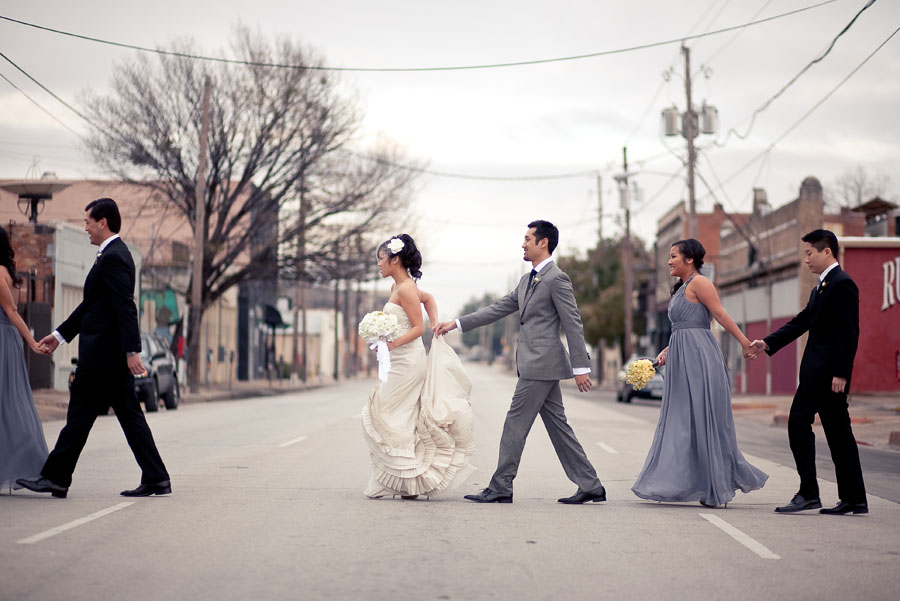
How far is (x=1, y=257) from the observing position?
29.6ft

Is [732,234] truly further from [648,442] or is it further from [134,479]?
[134,479]

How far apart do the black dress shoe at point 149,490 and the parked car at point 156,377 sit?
52.0 feet

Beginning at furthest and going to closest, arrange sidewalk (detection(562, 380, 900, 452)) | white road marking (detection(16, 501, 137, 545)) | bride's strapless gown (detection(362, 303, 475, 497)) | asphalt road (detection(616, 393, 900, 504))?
1. sidewalk (detection(562, 380, 900, 452))
2. asphalt road (detection(616, 393, 900, 504))
3. bride's strapless gown (detection(362, 303, 475, 497))
4. white road marking (detection(16, 501, 137, 545))

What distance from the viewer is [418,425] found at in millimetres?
9039

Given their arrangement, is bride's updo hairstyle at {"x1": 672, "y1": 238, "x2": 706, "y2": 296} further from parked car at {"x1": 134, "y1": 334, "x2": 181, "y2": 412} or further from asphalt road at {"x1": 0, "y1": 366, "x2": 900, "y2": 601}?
parked car at {"x1": 134, "y1": 334, "x2": 181, "y2": 412}

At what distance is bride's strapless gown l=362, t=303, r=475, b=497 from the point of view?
29.4 feet

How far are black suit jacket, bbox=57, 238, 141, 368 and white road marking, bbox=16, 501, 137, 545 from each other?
108cm

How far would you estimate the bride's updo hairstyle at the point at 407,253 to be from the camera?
9.33 m

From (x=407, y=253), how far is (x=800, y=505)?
369 centimetres

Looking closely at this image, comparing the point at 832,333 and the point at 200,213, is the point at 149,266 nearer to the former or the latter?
the point at 200,213

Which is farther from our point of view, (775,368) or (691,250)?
(775,368)

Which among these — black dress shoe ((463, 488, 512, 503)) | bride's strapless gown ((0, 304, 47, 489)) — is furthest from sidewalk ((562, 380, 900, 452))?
bride's strapless gown ((0, 304, 47, 489))

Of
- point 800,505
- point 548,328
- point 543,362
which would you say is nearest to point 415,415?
point 543,362

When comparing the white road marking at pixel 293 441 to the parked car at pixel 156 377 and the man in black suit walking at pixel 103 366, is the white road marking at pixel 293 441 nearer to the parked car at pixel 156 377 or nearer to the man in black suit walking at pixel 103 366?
the man in black suit walking at pixel 103 366
